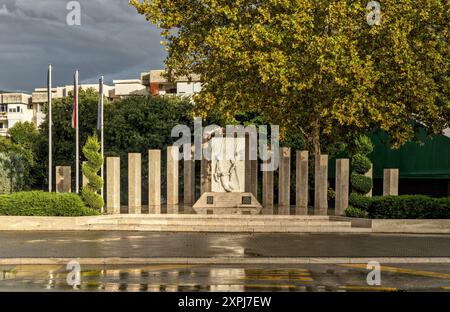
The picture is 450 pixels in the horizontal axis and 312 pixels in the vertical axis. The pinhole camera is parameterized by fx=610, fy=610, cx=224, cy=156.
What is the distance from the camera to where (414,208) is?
24.2 m

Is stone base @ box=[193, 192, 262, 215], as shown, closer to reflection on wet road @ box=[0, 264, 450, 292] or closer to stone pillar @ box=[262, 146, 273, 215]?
stone pillar @ box=[262, 146, 273, 215]

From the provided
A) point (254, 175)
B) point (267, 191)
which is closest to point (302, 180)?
point (267, 191)

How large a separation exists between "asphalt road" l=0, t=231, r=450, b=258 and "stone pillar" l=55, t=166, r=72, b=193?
18.6 ft

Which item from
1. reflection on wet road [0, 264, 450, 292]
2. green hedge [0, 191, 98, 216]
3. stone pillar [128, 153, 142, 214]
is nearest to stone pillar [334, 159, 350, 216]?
stone pillar [128, 153, 142, 214]

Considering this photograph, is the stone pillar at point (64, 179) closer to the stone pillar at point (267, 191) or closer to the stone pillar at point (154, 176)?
the stone pillar at point (154, 176)

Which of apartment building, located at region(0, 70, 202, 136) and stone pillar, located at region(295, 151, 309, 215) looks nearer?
stone pillar, located at region(295, 151, 309, 215)

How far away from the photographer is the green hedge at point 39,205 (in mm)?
24641

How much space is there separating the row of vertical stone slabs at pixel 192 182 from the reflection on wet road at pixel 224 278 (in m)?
12.7

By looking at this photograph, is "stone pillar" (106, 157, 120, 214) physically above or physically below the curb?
above

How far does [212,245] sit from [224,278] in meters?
5.86

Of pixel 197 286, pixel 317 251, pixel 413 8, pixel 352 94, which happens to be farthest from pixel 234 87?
pixel 197 286

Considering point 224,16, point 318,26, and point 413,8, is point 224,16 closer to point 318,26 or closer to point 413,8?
point 318,26

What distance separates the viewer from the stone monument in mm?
31250

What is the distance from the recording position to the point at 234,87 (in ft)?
98.7
